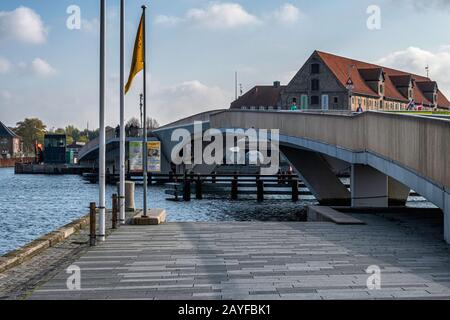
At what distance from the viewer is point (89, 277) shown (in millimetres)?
10219

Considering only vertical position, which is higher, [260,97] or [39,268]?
[260,97]

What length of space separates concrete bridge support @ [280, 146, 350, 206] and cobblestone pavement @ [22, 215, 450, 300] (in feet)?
72.5

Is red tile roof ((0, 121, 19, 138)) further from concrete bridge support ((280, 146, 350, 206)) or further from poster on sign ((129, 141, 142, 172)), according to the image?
poster on sign ((129, 141, 142, 172))

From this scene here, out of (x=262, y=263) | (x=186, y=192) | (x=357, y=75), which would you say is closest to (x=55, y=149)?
(x=357, y=75)

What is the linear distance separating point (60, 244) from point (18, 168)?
10371cm

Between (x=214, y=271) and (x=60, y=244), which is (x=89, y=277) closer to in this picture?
(x=214, y=271)

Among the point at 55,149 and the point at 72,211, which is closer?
the point at 72,211

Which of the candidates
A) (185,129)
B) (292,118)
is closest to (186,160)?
(185,129)

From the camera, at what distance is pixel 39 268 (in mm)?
11430

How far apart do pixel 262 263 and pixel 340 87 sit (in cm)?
8301

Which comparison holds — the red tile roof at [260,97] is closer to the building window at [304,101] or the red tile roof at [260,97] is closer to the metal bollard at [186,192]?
the building window at [304,101]

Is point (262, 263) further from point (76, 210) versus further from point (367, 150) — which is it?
point (76, 210)

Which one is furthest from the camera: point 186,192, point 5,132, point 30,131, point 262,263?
point 30,131

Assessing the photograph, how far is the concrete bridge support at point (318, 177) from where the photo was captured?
39.4m
